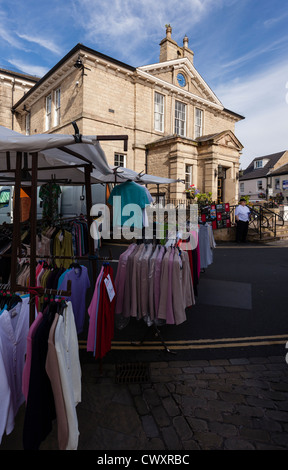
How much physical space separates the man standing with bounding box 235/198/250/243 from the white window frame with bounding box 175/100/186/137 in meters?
9.83

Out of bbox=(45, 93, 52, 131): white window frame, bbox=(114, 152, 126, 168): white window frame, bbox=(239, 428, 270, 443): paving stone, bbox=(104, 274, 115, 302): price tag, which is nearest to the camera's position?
bbox=(239, 428, 270, 443): paving stone

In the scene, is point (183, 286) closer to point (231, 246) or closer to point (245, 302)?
point (245, 302)

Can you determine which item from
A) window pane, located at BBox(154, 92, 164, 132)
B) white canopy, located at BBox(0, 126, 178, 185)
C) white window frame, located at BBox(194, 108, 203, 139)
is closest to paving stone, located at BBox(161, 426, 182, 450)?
white canopy, located at BBox(0, 126, 178, 185)

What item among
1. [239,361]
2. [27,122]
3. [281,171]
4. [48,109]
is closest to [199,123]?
[48,109]

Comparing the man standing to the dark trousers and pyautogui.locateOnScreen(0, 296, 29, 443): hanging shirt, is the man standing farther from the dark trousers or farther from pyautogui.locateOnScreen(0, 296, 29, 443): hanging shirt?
pyautogui.locateOnScreen(0, 296, 29, 443): hanging shirt

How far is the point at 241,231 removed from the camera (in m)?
13.6

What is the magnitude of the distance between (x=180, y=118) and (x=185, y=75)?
3.34 meters

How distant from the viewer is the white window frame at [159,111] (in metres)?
18.9

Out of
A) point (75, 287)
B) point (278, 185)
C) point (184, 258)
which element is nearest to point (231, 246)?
point (184, 258)

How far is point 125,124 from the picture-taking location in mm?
17406

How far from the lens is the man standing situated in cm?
1297

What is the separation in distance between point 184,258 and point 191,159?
1594 cm

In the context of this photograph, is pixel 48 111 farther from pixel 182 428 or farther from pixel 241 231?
pixel 182 428

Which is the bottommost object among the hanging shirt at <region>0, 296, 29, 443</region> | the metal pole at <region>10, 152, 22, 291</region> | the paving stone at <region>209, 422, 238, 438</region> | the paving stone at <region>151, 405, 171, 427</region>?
the paving stone at <region>209, 422, 238, 438</region>
